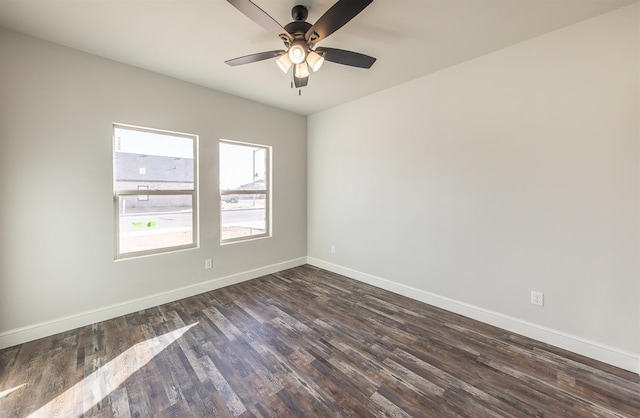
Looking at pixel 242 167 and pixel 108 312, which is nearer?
pixel 108 312

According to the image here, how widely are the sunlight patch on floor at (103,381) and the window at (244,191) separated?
1.63m

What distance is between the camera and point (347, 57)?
208 cm

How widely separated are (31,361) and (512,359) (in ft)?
12.9

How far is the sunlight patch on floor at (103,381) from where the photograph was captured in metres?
1.59

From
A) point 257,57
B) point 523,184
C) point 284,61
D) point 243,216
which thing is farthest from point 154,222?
point 523,184

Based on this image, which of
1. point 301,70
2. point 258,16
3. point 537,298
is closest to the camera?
point 258,16

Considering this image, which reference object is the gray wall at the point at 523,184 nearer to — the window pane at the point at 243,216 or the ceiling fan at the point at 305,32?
the ceiling fan at the point at 305,32

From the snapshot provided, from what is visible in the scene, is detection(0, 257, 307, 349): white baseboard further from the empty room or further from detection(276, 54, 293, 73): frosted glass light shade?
detection(276, 54, 293, 73): frosted glass light shade

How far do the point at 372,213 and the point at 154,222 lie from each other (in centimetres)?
286

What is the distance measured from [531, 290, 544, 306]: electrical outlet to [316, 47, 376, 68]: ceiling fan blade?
8.47 ft

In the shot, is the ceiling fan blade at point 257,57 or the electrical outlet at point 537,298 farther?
the electrical outlet at point 537,298

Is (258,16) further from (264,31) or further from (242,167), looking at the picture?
(242,167)

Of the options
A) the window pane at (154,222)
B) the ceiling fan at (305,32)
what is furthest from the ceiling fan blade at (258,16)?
the window pane at (154,222)

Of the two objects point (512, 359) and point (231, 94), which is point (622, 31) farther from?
point (231, 94)
